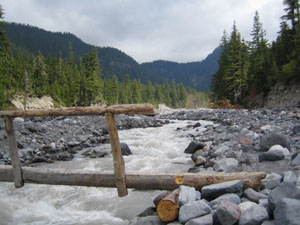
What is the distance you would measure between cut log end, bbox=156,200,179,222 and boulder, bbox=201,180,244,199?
1.89 ft

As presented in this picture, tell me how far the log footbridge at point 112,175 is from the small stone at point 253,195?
216 millimetres

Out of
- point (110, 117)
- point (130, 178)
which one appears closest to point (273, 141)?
point (130, 178)

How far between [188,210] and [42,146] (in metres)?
9.57

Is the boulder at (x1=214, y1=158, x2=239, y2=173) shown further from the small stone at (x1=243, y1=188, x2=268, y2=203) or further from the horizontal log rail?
the horizontal log rail

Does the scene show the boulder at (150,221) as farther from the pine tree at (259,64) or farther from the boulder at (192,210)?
Answer: the pine tree at (259,64)

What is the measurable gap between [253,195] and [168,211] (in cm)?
124

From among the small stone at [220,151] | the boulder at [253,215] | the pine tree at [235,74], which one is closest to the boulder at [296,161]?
the small stone at [220,151]

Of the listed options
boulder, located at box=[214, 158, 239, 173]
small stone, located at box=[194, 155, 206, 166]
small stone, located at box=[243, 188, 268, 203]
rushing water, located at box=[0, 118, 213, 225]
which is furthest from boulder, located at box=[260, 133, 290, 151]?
small stone, located at box=[243, 188, 268, 203]

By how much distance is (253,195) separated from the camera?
3.24 metres

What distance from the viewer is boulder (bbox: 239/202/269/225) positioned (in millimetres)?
2594

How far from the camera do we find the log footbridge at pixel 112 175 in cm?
373

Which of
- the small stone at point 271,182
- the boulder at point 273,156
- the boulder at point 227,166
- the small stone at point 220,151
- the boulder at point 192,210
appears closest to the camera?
the boulder at point 192,210

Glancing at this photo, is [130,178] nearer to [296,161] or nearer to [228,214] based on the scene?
[228,214]

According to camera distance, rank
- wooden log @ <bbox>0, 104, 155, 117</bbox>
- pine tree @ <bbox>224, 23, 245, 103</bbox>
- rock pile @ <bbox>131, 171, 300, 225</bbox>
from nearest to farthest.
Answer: rock pile @ <bbox>131, 171, 300, 225</bbox>
wooden log @ <bbox>0, 104, 155, 117</bbox>
pine tree @ <bbox>224, 23, 245, 103</bbox>
